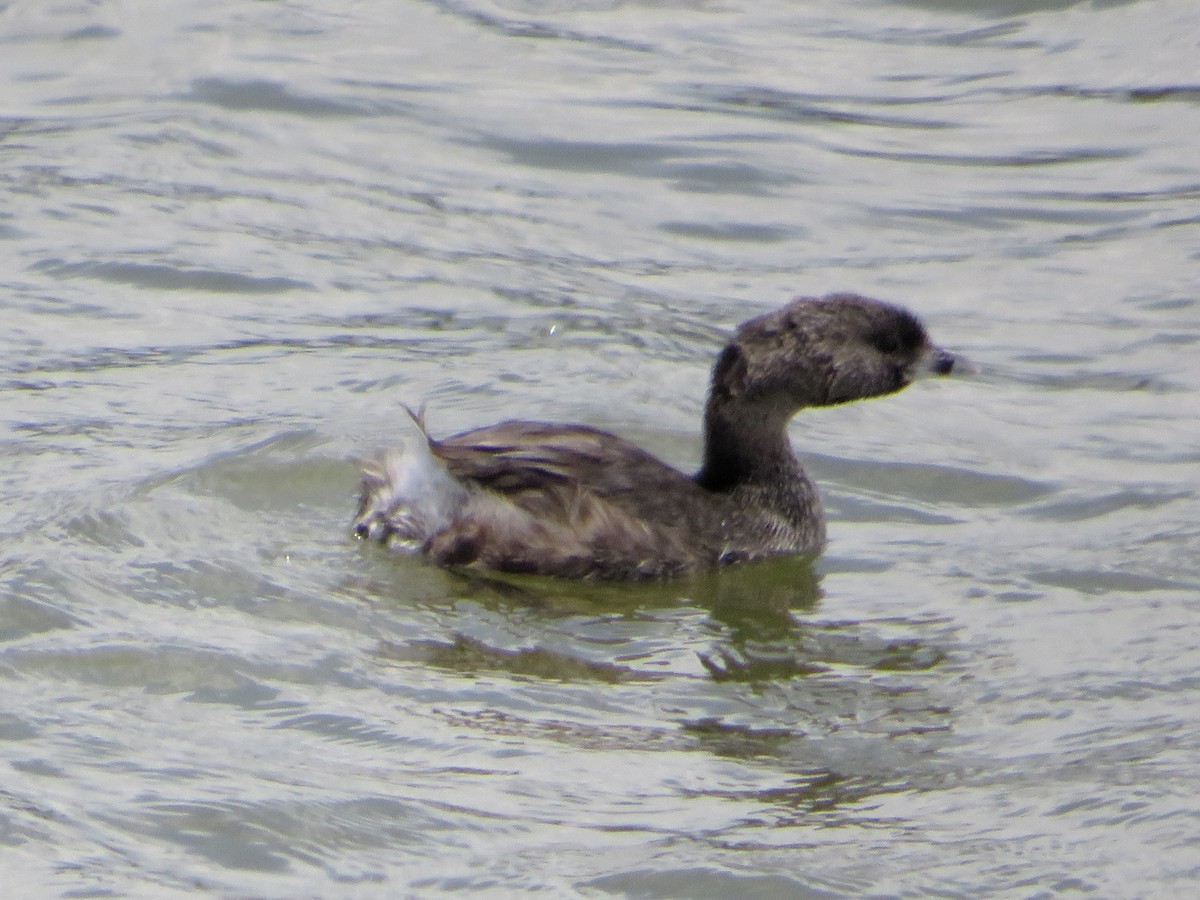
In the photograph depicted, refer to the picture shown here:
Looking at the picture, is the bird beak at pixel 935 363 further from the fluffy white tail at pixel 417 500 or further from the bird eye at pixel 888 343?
the fluffy white tail at pixel 417 500

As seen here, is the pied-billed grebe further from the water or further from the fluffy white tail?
the water

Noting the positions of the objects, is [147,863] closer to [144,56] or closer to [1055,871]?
[1055,871]

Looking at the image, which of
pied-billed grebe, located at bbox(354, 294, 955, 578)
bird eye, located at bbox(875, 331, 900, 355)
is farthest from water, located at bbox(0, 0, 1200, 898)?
bird eye, located at bbox(875, 331, 900, 355)

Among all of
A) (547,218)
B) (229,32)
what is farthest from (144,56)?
(547,218)

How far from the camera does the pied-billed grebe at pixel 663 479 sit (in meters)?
6.39

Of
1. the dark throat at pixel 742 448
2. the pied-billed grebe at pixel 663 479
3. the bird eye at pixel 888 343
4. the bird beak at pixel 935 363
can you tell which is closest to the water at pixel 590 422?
the pied-billed grebe at pixel 663 479

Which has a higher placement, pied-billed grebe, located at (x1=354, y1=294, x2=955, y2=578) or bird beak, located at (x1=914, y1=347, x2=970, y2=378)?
bird beak, located at (x1=914, y1=347, x2=970, y2=378)

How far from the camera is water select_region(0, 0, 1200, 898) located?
Answer: 482cm

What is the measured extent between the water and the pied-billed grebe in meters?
0.11

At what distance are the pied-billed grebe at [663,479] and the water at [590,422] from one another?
0.37ft

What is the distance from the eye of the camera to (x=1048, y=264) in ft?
31.3

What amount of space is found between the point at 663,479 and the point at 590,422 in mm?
1153

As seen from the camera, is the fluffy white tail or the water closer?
the water

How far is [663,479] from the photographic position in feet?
21.6
